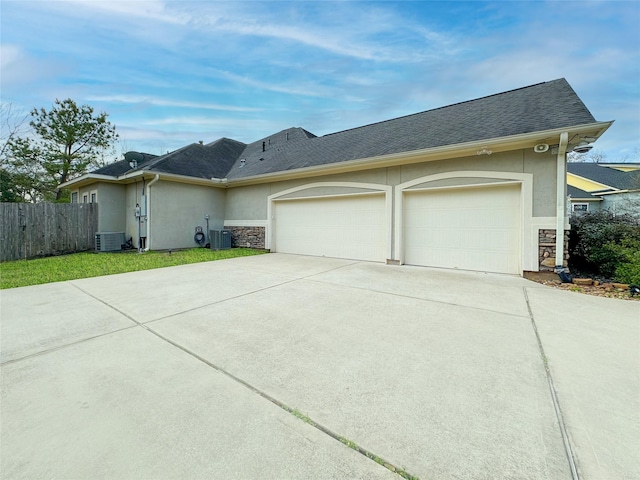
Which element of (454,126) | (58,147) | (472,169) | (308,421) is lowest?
(308,421)

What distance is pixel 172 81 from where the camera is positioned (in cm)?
1196

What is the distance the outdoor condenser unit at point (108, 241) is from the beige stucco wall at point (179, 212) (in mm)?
1629

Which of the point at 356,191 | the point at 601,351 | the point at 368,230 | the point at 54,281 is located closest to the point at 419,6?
the point at 356,191

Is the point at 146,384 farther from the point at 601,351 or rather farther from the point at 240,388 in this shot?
the point at 601,351

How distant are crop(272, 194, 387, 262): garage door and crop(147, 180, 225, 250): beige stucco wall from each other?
3.20m

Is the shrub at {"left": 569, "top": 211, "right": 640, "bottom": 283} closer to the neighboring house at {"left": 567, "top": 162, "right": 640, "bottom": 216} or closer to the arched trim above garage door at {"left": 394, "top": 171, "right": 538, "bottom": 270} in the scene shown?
the arched trim above garage door at {"left": 394, "top": 171, "right": 538, "bottom": 270}

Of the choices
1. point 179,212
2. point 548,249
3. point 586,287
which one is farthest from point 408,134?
point 179,212

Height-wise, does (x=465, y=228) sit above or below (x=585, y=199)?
below

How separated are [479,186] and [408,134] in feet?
9.11

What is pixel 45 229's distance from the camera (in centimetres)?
954

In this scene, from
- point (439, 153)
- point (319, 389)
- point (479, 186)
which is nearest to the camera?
point (319, 389)

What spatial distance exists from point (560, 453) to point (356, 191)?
24.1 ft

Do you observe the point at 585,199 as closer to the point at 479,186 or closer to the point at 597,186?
the point at 597,186

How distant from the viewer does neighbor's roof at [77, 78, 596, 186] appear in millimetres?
6148
